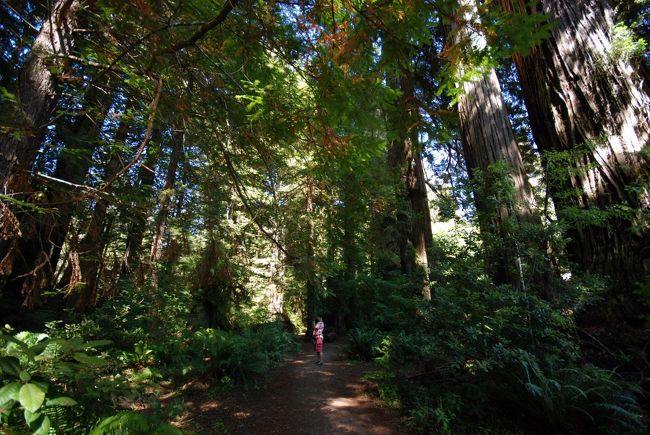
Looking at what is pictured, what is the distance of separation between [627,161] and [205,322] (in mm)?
11487

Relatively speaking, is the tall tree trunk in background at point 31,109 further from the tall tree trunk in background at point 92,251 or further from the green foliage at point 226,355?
the green foliage at point 226,355

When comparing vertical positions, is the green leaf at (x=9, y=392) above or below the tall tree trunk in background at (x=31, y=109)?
below

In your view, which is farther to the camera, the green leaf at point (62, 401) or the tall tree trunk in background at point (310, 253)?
the tall tree trunk in background at point (310, 253)

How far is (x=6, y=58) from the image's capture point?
6.17 m

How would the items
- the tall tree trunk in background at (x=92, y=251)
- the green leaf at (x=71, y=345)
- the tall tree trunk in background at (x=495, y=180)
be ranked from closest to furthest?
1. the green leaf at (x=71, y=345)
2. the tall tree trunk in background at (x=92, y=251)
3. the tall tree trunk in background at (x=495, y=180)

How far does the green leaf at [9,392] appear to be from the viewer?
1867 mm

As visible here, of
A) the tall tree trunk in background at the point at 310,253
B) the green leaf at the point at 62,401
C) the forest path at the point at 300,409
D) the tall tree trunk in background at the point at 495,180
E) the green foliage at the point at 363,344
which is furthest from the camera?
the green foliage at the point at 363,344

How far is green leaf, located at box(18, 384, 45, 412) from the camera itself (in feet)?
5.97

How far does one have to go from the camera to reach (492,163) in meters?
5.22

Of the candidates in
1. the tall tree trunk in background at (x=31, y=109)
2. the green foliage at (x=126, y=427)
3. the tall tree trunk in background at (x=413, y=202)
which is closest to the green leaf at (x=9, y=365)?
the green foliage at (x=126, y=427)

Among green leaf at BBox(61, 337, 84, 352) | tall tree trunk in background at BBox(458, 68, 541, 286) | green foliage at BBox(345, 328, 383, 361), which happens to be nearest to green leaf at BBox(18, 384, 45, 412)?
green leaf at BBox(61, 337, 84, 352)

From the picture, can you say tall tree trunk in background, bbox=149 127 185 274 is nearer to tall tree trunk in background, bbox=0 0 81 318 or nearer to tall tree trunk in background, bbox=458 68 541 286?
tall tree trunk in background, bbox=0 0 81 318

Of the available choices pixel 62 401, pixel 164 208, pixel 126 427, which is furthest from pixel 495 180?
pixel 164 208

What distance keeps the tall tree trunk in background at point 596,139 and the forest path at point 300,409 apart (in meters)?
3.96
